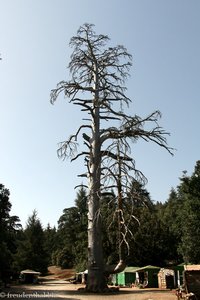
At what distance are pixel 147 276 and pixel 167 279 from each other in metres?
3.69

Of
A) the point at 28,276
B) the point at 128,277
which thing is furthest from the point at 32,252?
the point at 128,277

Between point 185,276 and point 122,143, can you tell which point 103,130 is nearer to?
point 122,143

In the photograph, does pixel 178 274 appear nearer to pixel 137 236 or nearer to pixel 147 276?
pixel 147 276

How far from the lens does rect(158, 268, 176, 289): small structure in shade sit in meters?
31.4

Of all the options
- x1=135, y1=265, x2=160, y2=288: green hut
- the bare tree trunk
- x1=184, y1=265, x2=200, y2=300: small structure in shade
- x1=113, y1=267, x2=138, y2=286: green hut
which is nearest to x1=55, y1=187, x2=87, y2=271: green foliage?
x1=113, y1=267, x2=138, y2=286: green hut

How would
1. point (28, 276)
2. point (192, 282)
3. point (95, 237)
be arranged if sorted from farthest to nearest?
1. point (28, 276)
2. point (95, 237)
3. point (192, 282)

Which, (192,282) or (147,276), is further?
(147,276)

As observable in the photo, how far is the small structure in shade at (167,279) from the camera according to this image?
31383mm

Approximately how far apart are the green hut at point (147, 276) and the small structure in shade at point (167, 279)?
61.3 inches

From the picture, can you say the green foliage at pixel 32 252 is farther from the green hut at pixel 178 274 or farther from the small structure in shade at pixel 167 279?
the green hut at pixel 178 274

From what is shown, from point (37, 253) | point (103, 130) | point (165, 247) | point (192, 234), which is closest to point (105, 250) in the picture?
point (165, 247)

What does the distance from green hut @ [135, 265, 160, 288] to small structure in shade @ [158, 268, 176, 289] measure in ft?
5.11

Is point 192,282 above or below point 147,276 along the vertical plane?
above

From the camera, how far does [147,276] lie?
35.2 m
